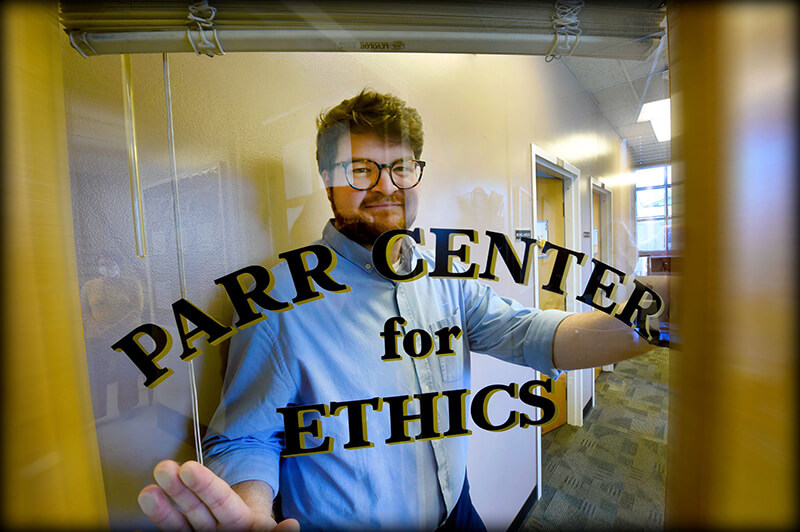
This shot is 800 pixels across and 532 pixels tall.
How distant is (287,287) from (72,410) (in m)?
0.31

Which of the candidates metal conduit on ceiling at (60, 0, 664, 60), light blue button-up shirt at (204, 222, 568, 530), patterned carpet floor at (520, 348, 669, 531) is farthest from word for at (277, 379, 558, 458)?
metal conduit on ceiling at (60, 0, 664, 60)

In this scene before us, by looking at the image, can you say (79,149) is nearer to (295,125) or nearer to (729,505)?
(295,125)

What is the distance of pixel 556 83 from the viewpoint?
Answer: 1.98 ft

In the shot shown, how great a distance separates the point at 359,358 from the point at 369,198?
326 millimetres

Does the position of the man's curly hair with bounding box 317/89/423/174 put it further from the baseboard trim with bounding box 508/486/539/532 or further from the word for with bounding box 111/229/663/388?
the baseboard trim with bounding box 508/486/539/532

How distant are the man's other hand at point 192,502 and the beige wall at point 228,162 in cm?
10

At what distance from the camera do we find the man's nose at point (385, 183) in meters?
0.55

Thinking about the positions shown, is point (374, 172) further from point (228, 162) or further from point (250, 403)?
point (250, 403)

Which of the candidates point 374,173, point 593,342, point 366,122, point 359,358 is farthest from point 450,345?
point 366,122

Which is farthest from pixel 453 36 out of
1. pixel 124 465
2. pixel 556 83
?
pixel 124 465

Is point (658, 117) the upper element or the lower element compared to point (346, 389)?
upper

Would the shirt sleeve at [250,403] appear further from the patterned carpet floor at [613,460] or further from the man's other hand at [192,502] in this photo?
the patterned carpet floor at [613,460]

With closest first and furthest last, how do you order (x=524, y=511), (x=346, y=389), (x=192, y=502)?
(x=192, y=502) → (x=346, y=389) → (x=524, y=511)

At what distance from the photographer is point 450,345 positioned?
59 cm
